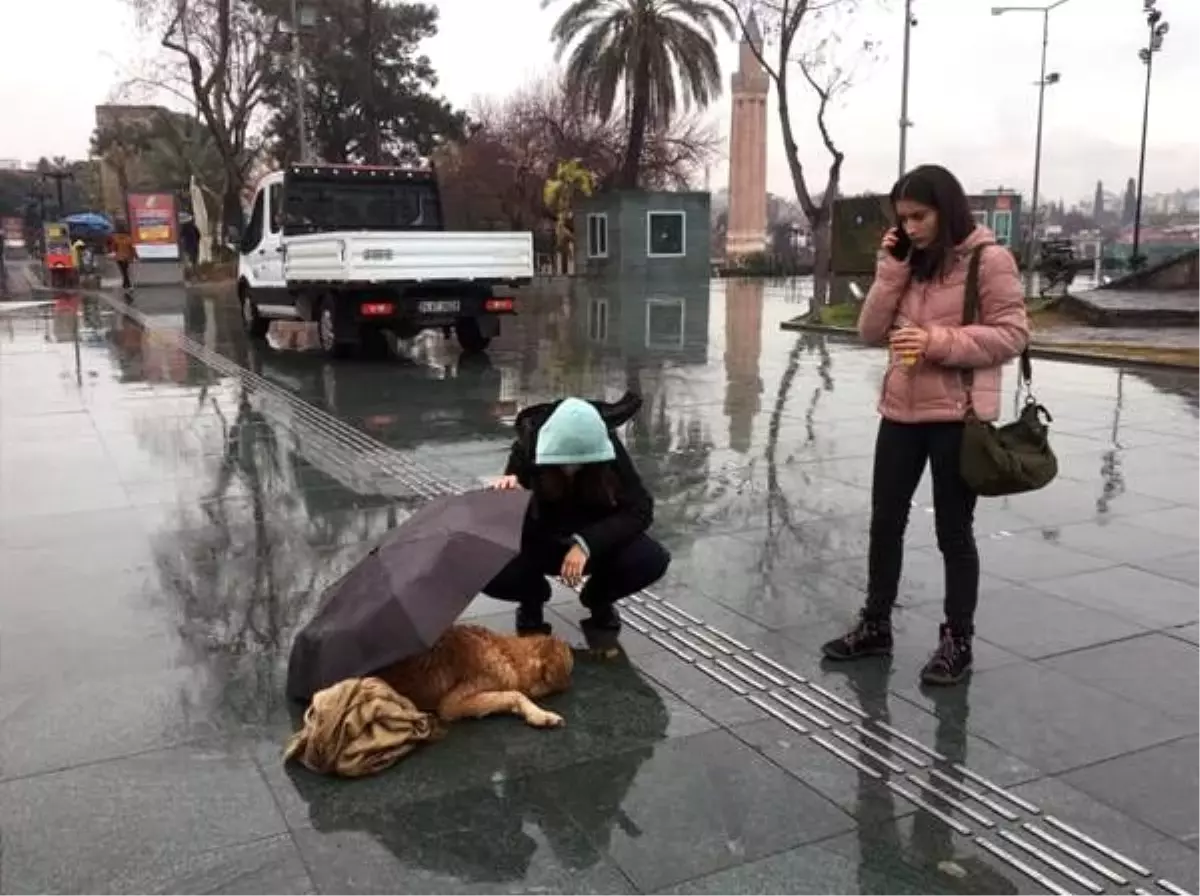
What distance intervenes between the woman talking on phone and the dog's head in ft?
3.30

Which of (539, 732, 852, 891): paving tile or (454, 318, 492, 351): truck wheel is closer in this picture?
(539, 732, 852, 891): paving tile

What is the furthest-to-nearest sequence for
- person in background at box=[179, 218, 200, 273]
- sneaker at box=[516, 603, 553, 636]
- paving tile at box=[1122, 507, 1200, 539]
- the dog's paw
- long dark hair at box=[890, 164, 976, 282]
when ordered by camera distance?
1. person in background at box=[179, 218, 200, 273]
2. paving tile at box=[1122, 507, 1200, 539]
3. sneaker at box=[516, 603, 553, 636]
4. long dark hair at box=[890, 164, 976, 282]
5. the dog's paw

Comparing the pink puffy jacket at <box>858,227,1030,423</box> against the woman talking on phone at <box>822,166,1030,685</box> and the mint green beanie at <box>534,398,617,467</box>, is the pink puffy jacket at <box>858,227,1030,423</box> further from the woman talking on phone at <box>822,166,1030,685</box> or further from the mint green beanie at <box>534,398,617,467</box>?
the mint green beanie at <box>534,398,617,467</box>

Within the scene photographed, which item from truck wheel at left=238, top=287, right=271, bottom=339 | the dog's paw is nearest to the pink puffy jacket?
the dog's paw

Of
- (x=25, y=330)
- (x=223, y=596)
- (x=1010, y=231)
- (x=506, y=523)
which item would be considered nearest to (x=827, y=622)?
(x=506, y=523)

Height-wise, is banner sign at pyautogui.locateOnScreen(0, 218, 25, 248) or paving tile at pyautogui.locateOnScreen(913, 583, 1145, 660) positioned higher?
banner sign at pyautogui.locateOnScreen(0, 218, 25, 248)

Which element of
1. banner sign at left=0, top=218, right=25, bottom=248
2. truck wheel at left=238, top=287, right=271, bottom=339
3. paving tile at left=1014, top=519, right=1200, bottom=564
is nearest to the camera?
paving tile at left=1014, top=519, right=1200, bottom=564

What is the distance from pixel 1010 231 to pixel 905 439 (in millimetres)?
41842

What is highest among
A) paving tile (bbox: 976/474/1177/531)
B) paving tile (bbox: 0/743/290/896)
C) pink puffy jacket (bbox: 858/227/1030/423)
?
pink puffy jacket (bbox: 858/227/1030/423)

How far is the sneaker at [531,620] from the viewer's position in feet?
14.4

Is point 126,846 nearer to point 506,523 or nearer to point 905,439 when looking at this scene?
point 506,523

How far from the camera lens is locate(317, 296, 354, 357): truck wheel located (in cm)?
1376

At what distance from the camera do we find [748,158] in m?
67.6

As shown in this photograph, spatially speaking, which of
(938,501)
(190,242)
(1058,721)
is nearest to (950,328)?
(938,501)
